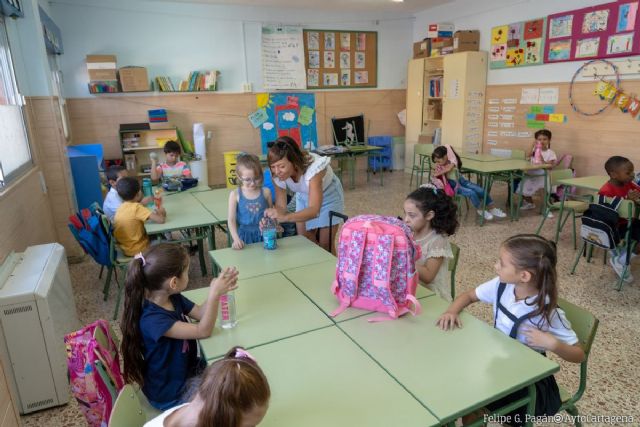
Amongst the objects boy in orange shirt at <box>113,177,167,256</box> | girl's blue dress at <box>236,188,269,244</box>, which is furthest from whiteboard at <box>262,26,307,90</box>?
girl's blue dress at <box>236,188,269,244</box>

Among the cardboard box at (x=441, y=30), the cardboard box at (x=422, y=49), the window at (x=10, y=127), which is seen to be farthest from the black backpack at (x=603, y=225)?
the cardboard box at (x=422, y=49)

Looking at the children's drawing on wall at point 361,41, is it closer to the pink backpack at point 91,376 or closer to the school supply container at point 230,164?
the school supply container at point 230,164

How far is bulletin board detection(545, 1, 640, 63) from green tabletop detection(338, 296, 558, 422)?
514 centimetres

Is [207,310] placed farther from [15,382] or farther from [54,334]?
[15,382]

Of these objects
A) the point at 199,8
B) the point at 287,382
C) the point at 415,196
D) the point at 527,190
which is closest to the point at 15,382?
the point at 287,382

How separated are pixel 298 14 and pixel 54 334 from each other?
271 inches

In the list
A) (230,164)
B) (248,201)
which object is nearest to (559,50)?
(230,164)

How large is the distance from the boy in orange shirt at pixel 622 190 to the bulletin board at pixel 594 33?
2.20 m

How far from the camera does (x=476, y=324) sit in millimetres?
1591

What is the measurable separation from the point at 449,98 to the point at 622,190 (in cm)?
391

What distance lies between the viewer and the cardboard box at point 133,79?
6.33 metres

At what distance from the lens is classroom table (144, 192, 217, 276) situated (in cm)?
307

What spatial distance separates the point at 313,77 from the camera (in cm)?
785

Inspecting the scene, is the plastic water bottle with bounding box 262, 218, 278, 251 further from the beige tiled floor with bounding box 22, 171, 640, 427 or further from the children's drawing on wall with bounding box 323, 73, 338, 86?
the children's drawing on wall with bounding box 323, 73, 338, 86
